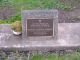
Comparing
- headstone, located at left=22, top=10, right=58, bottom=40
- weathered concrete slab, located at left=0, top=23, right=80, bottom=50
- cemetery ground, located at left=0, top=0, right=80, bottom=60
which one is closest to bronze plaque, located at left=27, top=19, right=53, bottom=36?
headstone, located at left=22, top=10, right=58, bottom=40

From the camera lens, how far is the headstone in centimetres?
634

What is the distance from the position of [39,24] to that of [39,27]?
0.07 m

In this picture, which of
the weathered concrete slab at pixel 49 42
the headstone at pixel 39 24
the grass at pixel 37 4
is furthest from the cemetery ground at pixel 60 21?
the headstone at pixel 39 24

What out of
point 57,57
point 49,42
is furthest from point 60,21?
point 57,57

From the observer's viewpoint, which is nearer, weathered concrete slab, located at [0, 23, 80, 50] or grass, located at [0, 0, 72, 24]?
weathered concrete slab, located at [0, 23, 80, 50]

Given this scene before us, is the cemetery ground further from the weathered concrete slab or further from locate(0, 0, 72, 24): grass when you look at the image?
the weathered concrete slab

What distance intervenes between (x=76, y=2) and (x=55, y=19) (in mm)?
2890

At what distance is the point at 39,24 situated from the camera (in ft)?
20.9

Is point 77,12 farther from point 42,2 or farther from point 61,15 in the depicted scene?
point 42,2

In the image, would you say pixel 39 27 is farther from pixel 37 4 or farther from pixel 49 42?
pixel 37 4

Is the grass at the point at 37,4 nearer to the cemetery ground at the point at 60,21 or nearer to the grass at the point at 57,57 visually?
the cemetery ground at the point at 60,21

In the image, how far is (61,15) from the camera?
8.53 metres

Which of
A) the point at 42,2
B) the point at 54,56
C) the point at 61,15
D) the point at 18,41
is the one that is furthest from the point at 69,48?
the point at 42,2

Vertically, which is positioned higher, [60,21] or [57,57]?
[60,21]
